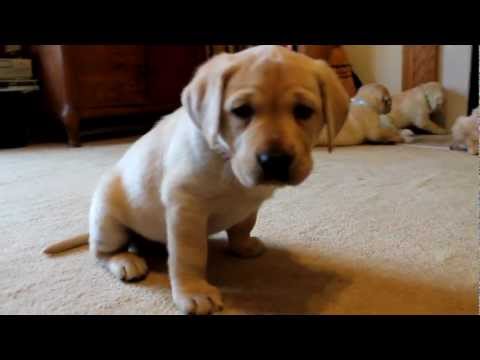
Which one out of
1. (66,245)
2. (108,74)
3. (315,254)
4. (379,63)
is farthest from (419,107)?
(66,245)

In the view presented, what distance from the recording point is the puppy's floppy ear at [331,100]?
3.48 feet

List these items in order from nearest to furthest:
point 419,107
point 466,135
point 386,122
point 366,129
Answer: point 466,135, point 366,129, point 386,122, point 419,107

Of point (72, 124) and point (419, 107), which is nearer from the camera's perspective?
point (72, 124)

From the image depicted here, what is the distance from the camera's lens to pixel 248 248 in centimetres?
140

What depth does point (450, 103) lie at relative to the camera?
381 centimetres

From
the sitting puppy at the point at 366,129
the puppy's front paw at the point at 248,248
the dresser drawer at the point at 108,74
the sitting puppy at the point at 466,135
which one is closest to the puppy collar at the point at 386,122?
the sitting puppy at the point at 366,129

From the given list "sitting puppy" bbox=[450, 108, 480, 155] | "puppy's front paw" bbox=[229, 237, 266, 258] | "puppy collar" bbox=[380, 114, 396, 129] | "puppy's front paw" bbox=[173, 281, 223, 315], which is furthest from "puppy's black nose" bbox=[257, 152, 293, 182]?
"puppy collar" bbox=[380, 114, 396, 129]

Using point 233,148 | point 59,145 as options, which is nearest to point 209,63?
point 233,148

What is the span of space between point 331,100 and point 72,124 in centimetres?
268

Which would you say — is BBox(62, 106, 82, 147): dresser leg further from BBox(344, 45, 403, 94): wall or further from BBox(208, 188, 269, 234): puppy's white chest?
BBox(208, 188, 269, 234): puppy's white chest

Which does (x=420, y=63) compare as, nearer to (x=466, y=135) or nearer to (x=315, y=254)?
(x=466, y=135)

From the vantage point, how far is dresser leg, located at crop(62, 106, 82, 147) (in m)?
3.36

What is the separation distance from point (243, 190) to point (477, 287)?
0.59m
